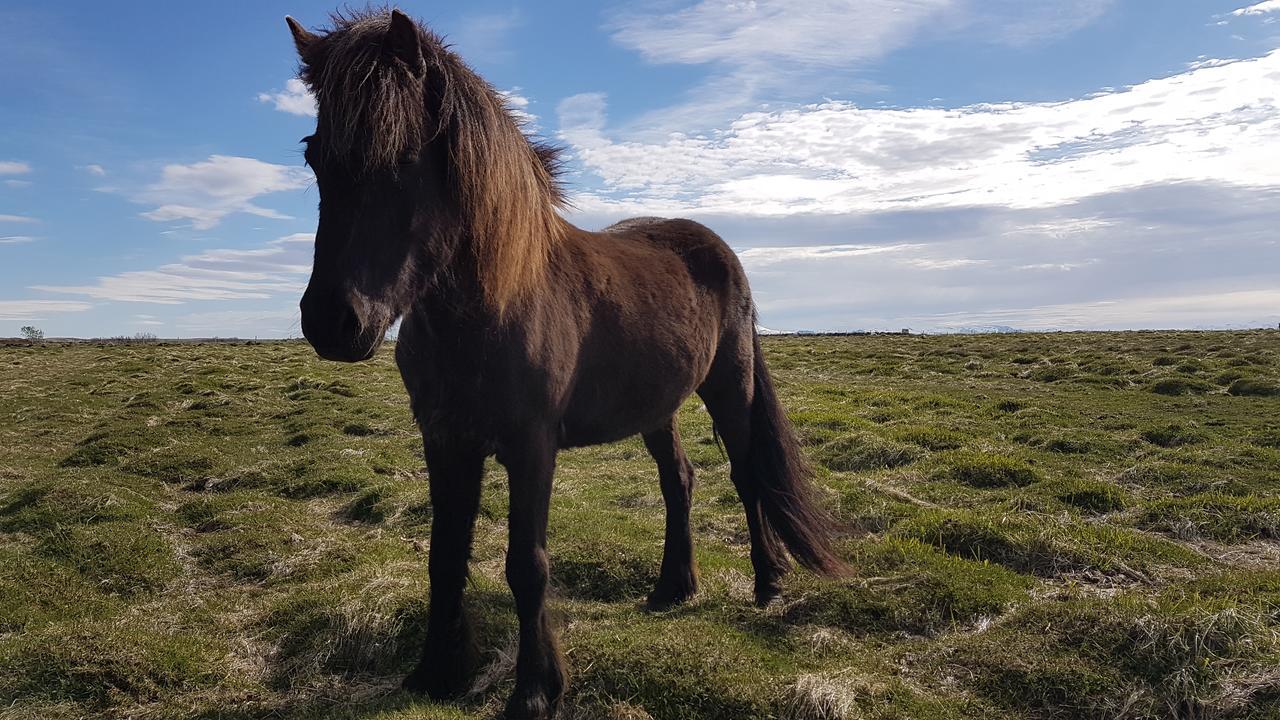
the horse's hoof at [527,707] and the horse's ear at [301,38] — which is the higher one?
Result: the horse's ear at [301,38]

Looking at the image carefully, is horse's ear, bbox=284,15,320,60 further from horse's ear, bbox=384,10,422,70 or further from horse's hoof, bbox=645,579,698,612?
horse's hoof, bbox=645,579,698,612

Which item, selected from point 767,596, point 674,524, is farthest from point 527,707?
point 767,596

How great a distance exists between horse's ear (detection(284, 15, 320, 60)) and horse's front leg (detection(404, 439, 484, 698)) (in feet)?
6.65

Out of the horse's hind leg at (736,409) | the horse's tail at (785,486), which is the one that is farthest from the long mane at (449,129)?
the horse's tail at (785,486)

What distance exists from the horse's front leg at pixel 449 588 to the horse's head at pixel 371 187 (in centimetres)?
121

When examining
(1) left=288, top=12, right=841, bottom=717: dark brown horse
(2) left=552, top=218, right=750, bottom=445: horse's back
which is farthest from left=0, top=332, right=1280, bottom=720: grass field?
(2) left=552, top=218, right=750, bottom=445: horse's back

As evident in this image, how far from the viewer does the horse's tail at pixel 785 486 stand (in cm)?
525

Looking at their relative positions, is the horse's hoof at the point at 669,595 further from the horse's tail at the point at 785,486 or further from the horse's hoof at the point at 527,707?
the horse's hoof at the point at 527,707

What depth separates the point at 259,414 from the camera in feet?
48.2

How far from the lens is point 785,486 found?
5.47 meters

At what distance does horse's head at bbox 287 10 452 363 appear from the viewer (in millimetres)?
2732

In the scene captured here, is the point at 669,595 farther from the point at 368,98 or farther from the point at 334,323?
the point at 368,98

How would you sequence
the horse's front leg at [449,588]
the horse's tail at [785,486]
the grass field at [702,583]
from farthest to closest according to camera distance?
the horse's tail at [785,486] < the horse's front leg at [449,588] < the grass field at [702,583]

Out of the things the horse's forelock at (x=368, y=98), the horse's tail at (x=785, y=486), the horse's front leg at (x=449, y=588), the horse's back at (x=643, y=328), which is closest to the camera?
the horse's forelock at (x=368, y=98)
